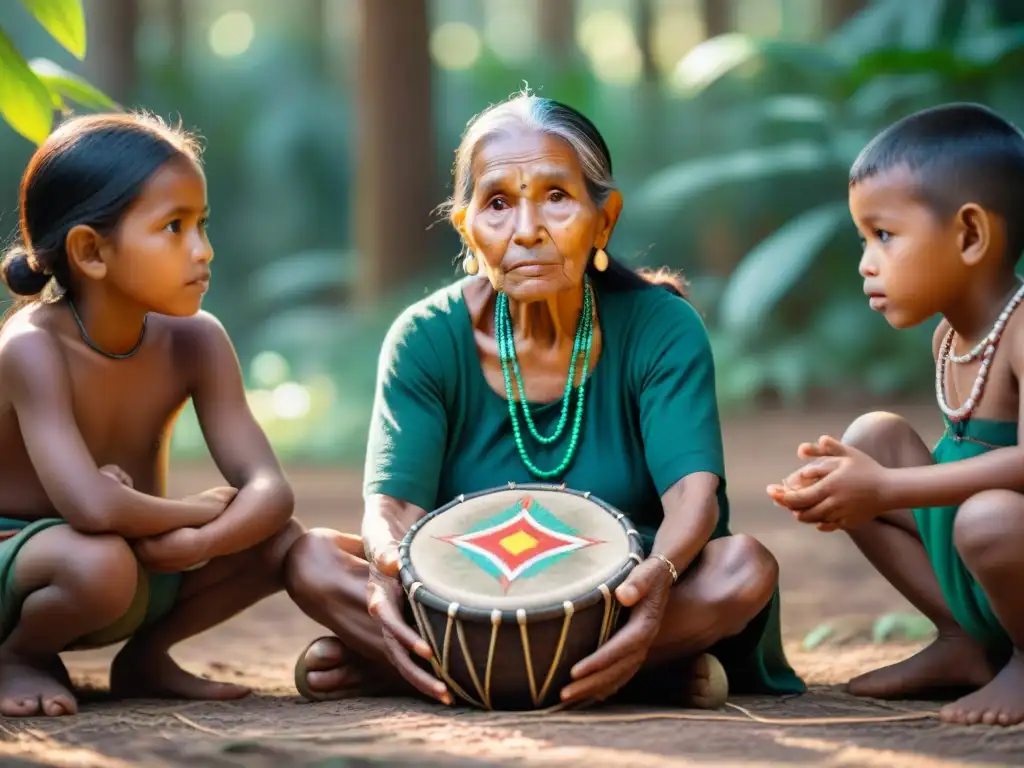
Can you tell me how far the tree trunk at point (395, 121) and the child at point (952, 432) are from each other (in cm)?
725

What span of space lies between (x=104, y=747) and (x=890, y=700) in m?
1.71

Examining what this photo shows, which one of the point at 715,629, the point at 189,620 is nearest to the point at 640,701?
the point at 715,629

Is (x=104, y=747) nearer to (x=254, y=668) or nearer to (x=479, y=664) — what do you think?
(x=479, y=664)

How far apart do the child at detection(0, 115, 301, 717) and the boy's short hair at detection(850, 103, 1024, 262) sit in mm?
1568

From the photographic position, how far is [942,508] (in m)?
3.06

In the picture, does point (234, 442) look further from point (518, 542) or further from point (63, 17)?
point (63, 17)

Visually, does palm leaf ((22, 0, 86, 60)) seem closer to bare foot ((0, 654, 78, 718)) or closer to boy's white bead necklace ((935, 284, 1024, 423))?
bare foot ((0, 654, 78, 718))

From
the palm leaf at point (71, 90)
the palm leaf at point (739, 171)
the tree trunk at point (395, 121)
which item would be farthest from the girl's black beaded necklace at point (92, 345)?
the palm leaf at point (739, 171)

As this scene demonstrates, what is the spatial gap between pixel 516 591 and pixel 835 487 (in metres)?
0.68

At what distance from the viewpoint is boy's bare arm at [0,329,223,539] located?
3014 millimetres

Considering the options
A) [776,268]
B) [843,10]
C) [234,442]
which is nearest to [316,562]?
[234,442]

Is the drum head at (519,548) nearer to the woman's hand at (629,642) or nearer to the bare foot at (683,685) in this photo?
the woman's hand at (629,642)

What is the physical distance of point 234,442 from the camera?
3.32 metres

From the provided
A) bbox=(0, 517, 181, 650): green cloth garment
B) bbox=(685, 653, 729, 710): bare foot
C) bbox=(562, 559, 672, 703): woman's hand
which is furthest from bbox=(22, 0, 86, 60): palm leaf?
bbox=(685, 653, 729, 710): bare foot
